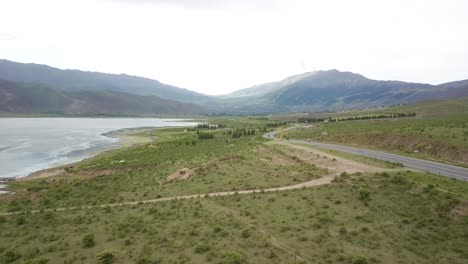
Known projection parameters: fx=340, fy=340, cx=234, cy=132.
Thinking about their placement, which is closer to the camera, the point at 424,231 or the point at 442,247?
the point at 442,247

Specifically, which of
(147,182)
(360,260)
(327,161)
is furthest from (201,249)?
(327,161)

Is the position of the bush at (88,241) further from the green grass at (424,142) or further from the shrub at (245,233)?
the green grass at (424,142)

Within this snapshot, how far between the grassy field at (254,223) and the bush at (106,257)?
0.21 ft

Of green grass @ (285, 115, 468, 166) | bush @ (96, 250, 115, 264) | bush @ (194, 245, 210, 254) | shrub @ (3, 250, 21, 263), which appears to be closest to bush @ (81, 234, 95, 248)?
bush @ (96, 250, 115, 264)

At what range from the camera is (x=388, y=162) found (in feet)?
152

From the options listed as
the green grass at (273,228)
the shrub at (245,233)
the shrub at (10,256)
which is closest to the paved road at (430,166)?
the green grass at (273,228)

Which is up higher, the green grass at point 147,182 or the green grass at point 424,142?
the green grass at point 424,142

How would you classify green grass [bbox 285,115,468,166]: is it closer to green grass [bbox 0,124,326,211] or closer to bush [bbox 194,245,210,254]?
green grass [bbox 0,124,326,211]

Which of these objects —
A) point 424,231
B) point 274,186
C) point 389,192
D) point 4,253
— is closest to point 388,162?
point 389,192

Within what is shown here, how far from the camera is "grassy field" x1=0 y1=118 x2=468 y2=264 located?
22.6 meters

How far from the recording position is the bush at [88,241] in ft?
83.4

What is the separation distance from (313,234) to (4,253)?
22647mm

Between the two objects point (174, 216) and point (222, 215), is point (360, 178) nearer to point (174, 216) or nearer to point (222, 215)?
point (222, 215)

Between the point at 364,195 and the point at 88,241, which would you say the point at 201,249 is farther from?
the point at 364,195
